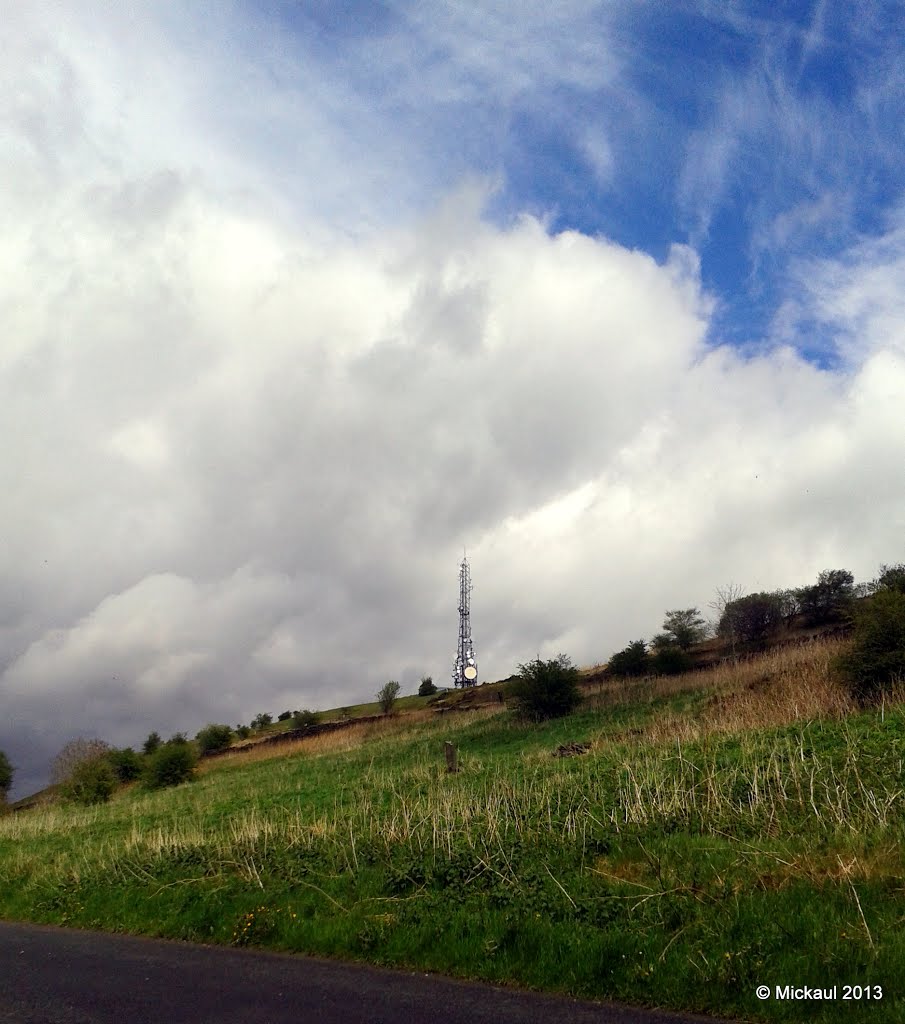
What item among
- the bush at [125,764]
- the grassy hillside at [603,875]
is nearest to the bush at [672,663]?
the grassy hillside at [603,875]

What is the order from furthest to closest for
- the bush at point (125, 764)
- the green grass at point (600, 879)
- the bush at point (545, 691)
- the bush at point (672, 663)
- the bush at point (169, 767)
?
the bush at point (125, 764) < the bush at point (672, 663) < the bush at point (169, 767) < the bush at point (545, 691) < the green grass at point (600, 879)

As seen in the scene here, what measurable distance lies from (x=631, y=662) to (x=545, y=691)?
18336 mm

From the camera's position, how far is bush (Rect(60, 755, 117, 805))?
175ft

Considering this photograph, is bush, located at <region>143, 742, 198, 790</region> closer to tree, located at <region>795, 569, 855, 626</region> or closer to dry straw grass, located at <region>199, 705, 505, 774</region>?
dry straw grass, located at <region>199, 705, 505, 774</region>

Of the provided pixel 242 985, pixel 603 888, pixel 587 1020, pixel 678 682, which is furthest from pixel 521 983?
pixel 678 682

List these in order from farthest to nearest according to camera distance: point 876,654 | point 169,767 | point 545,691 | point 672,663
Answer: point 672,663
point 169,767
point 545,691
point 876,654

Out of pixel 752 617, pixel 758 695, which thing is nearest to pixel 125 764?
pixel 758 695

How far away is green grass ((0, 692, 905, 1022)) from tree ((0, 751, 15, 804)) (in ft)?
230

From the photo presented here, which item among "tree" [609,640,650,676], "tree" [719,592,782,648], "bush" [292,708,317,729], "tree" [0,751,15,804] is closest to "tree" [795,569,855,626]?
"tree" [719,592,782,648]

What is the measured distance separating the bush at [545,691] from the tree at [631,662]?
51.0 feet

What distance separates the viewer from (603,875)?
1046cm

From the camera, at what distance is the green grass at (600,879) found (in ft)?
25.1

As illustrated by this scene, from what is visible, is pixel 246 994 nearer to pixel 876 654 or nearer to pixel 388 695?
pixel 876 654

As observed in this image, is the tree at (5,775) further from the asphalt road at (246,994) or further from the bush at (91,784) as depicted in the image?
the asphalt road at (246,994)
